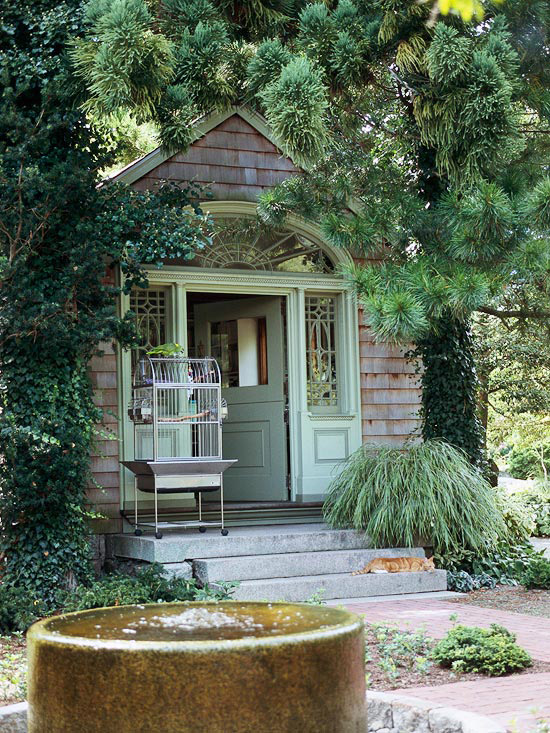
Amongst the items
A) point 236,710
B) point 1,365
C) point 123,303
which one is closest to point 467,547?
point 123,303

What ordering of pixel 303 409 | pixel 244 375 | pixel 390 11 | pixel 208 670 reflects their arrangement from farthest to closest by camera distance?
pixel 244 375
pixel 303 409
pixel 390 11
pixel 208 670

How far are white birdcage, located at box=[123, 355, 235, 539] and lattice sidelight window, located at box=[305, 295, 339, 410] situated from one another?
1.40 m

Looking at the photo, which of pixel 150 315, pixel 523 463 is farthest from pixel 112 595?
pixel 523 463

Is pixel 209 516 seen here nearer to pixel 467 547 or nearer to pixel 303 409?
pixel 303 409

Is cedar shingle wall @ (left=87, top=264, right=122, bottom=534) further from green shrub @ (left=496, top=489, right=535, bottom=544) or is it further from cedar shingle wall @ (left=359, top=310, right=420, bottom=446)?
green shrub @ (left=496, top=489, right=535, bottom=544)

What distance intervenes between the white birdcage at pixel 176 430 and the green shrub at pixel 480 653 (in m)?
3.24

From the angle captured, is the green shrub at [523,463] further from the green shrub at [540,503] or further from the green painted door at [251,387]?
the green painted door at [251,387]

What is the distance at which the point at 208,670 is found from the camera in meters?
2.92

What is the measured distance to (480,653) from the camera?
5.60 metres

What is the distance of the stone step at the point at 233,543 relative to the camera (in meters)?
8.27

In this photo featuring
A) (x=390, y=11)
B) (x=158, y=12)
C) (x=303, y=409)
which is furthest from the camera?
(x=303, y=409)

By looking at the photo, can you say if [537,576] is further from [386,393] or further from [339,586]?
[386,393]

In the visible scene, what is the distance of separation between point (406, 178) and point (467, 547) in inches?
148

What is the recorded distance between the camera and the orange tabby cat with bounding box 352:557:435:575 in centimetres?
864
